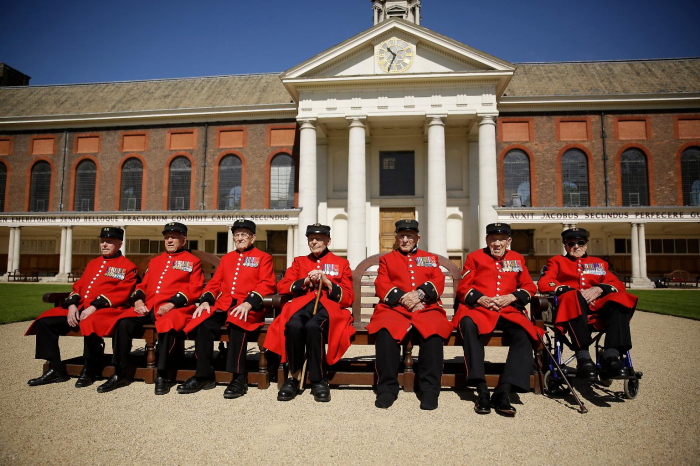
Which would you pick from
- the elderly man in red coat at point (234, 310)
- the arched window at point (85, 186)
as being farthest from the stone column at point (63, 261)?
the elderly man in red coat at point (234, 310)

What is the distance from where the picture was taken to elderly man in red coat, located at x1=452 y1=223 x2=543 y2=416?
428cm

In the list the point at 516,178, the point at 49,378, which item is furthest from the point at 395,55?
the point at 49,378

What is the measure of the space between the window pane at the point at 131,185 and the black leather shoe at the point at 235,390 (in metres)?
28.9

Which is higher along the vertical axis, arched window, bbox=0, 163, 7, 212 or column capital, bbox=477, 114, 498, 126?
column capital, bbox=477, 114, 498, 126

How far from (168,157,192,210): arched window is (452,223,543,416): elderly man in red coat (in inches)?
1077

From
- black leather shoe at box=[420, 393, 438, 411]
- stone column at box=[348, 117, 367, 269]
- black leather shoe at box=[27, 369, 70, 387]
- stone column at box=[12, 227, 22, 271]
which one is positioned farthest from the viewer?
stone column at box=[12, 227, 22, 271]

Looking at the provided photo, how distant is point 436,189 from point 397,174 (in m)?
4.95

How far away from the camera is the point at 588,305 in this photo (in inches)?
193

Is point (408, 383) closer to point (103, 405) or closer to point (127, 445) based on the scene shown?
point (127, 445)

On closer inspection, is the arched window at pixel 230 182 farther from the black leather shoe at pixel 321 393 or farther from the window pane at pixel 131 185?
the black leather shoe at pixel 321 393

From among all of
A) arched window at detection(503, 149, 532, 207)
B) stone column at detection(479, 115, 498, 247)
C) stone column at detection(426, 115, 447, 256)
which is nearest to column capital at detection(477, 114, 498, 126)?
stone column at detection(479, 115, 498, 247)

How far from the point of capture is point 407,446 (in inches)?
131

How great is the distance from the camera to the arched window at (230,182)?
94.1ft

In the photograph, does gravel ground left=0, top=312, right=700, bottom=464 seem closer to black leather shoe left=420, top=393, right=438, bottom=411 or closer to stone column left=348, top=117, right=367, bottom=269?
black leather shoe left=420, top=393, right=438, bottom=411
